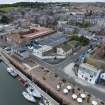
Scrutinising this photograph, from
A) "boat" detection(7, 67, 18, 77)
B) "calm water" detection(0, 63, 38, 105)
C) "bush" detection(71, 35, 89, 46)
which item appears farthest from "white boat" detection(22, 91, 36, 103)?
"bush" detection(71, 35, 89, 46)

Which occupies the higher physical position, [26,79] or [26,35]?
[26,35]

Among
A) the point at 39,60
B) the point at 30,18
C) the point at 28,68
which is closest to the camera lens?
the point at 28,68

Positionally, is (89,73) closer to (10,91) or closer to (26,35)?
(10,91)

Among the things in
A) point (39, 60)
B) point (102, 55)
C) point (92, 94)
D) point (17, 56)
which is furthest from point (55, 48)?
point (92, 94)

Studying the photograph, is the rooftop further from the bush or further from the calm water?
the calm water

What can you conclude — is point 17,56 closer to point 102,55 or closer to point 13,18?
point 102,55

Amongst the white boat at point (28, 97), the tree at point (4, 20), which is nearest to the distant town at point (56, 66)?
the white boat at point (28, 97)

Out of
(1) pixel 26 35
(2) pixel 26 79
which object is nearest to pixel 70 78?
(2) pixel 26 79

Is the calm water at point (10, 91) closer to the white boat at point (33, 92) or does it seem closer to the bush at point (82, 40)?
the white boat at point (33, 92)
